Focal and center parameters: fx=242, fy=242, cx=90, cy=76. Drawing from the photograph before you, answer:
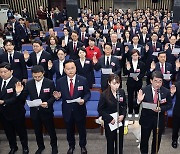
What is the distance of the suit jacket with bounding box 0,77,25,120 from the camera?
357cm

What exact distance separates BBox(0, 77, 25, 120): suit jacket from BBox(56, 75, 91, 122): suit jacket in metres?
0.66

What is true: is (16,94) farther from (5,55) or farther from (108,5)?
(108,5)

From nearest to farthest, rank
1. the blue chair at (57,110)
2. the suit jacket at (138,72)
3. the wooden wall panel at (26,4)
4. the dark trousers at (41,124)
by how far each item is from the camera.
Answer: the dark trousers at (41,124) → the blue chair at (57,110) → the suit jacket at (138,72) → the wooden wall panel at (26,4)

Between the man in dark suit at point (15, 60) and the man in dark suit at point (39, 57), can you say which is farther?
the man in dark suit at point (39, 57)

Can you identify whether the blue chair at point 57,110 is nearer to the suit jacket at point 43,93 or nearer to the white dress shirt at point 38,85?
the suit jacket at point 43,93

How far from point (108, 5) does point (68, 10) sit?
400 cm

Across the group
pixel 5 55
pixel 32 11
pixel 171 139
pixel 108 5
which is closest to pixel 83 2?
pixel 108 5

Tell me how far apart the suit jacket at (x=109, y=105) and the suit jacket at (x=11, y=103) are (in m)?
1.29

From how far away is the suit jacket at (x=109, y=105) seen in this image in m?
3.18

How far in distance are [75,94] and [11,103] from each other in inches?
37.6

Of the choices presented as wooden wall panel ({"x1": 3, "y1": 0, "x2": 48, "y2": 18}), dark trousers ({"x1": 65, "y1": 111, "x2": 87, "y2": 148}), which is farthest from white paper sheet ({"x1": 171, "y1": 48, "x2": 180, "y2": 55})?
wooden wall panel ({"x1": 3, "y1": 0, "x2": 48, "y2": 18})

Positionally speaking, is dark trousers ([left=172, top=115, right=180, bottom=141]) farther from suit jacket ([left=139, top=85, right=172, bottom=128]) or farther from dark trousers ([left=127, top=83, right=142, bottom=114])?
dark trousers ([left=127, top=83, right=142, bottom=114])

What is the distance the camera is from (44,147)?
4164 millimetres

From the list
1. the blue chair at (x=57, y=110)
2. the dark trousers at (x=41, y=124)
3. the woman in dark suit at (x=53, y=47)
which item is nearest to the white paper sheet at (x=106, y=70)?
the blue chair at (x=57, y=110)
